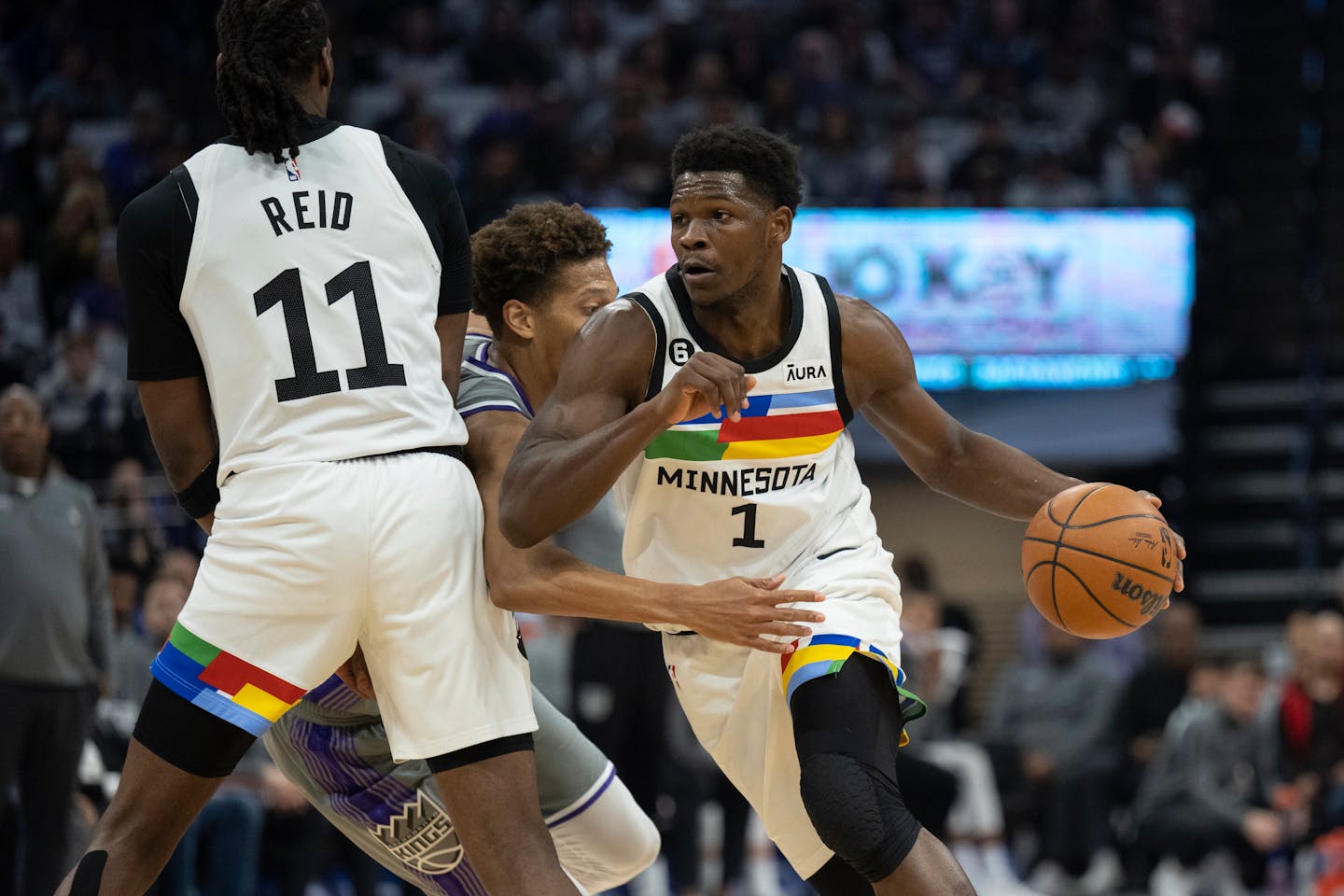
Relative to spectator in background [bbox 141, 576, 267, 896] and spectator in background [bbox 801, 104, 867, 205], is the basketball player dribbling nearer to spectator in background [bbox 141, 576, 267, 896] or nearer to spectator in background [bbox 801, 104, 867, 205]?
spectator in background [bbox 141, 576, 267, 896]

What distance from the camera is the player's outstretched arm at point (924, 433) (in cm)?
415

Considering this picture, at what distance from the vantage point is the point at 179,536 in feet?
35.7

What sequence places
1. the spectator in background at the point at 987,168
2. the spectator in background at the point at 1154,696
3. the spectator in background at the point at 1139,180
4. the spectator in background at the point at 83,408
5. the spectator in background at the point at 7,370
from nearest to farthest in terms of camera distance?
1. the spectator in background at the point at 1154,696
2. the spectator in background at the point at 7,370
3. the spectator in background at the point at 83,408
4. the spectator in background at the point at 987,168
5. the spectator in background at the point at 1139,180

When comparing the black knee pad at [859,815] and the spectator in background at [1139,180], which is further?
the spectator in background at [1139,180]

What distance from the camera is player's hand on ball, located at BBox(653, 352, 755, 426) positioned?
354 cm

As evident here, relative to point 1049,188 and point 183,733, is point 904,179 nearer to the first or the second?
point 1049,188

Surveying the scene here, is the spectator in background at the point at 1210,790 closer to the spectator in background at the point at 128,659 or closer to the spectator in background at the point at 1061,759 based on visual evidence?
the spectator in background at the point at 1061,759

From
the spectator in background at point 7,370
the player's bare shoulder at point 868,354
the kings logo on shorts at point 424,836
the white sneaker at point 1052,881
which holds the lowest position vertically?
the white sneaker at point 1052,881

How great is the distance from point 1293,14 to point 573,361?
13665 millimetres

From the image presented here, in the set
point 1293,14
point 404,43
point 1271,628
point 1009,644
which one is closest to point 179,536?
point 404,43

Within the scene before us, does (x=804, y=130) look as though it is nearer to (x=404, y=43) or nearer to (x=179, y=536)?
(x=404, y=43)

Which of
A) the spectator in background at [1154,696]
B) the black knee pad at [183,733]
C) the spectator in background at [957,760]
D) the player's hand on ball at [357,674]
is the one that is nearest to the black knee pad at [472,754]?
the player's hand on ball at [357,674]

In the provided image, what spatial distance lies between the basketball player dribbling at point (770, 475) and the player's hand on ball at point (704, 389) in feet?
0.70

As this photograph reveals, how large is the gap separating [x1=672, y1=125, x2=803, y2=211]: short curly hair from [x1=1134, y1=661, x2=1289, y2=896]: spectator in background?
629 cm
